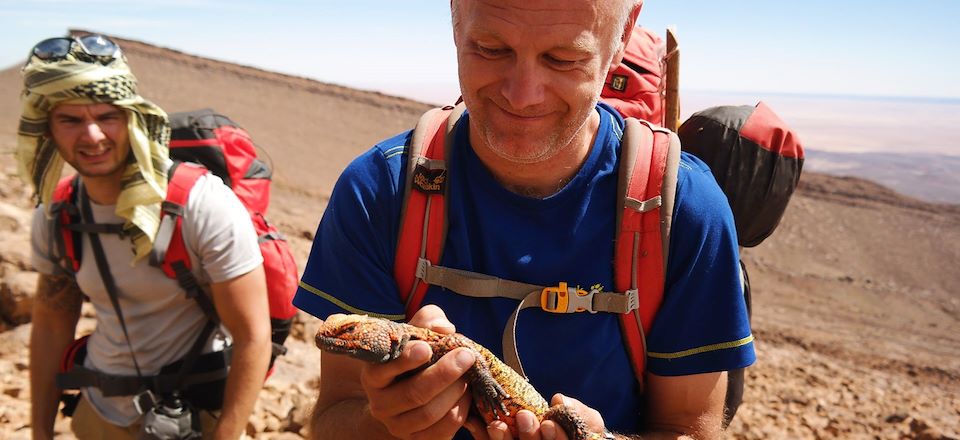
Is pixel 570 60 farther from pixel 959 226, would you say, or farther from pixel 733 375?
pixel 959 226

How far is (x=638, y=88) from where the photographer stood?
2.93m

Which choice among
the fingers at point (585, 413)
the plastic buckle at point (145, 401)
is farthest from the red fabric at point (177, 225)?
the fingers at point (585, 413)

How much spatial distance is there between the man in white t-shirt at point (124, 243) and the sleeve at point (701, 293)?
2532mm

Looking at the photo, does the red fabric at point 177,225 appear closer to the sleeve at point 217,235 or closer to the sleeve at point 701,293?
the sleeve at point 217,235

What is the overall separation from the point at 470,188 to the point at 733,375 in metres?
1.56

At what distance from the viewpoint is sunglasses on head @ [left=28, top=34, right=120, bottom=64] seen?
3.98 meters

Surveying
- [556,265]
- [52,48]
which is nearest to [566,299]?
[556,265]

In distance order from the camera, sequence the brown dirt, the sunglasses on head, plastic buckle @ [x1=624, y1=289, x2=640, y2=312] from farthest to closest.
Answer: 1. the brown dirt
2. the sunglasses on head
3. plastic buckle @ [x1=624, y1=289, x2=640, y2=312]

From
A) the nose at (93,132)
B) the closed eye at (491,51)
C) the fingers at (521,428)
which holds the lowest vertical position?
the fingers at (521,428)

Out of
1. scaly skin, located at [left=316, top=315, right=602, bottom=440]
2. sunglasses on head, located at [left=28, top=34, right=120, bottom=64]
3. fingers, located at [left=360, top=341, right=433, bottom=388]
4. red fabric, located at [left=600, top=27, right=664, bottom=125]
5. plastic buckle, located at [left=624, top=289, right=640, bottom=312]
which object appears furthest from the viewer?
sunglasses on head, located at [left=28, top=34, right=120, bottom=64]

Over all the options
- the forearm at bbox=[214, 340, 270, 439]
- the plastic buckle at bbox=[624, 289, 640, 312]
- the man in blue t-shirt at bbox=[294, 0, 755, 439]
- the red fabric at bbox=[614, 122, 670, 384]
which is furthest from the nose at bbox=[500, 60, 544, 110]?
the forearm at bbox=[214, 340, 270, 439]

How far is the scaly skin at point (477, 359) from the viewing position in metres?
2.15

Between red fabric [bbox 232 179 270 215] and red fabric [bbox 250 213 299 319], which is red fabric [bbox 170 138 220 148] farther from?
red fabric [bbox 250 213 299 319]

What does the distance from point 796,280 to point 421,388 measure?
1558cm
